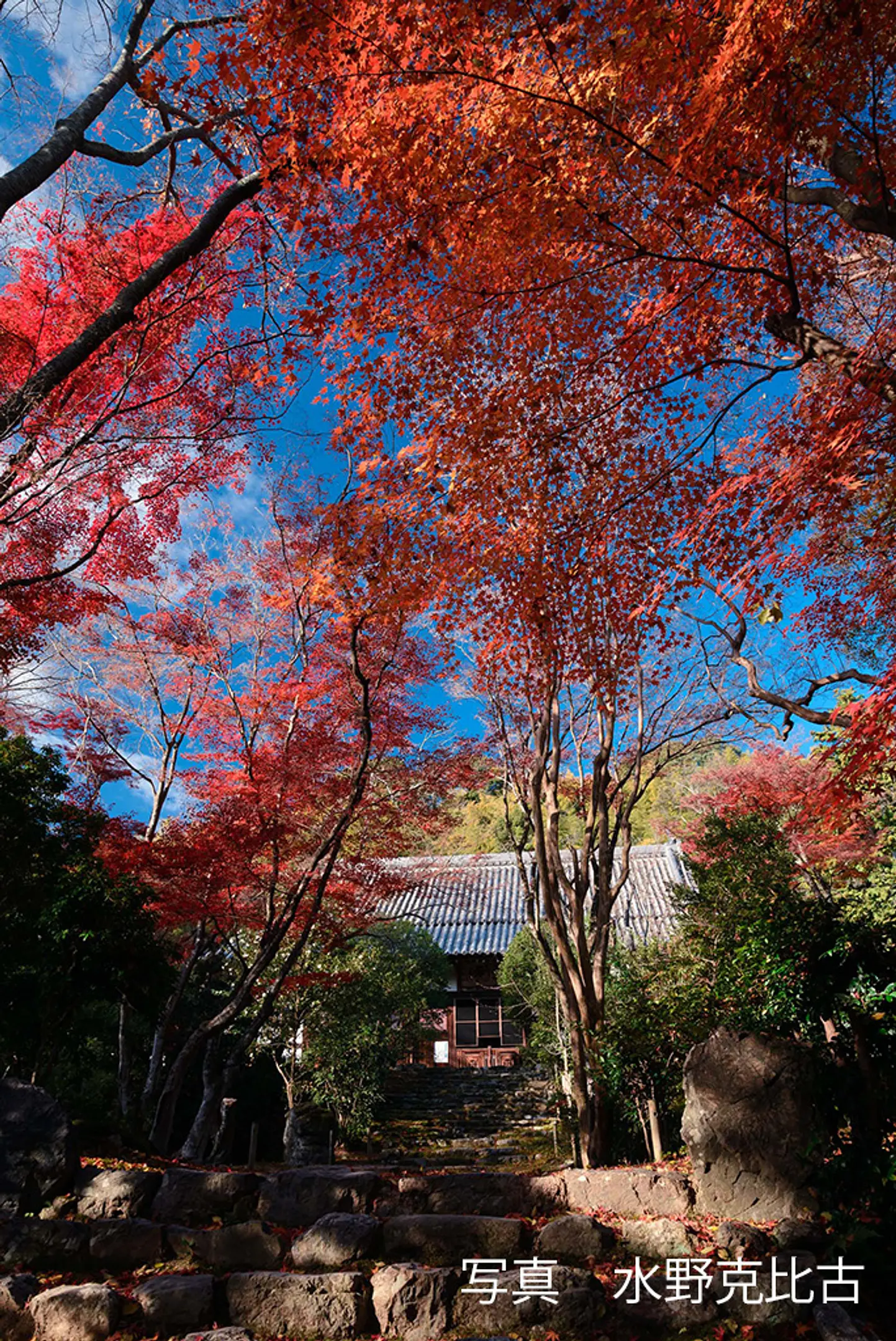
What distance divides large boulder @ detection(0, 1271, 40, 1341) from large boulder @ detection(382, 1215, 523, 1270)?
2.17 metres

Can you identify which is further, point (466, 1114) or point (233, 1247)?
point (466, 1114)

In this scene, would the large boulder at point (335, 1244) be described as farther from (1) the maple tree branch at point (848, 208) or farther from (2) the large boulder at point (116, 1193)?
(1) the maple tree branch at point (848, 208)

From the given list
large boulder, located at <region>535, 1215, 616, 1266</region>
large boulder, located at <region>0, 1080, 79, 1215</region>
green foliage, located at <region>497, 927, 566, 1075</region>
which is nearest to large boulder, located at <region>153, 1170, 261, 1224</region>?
large boulder, located at <region>0, 1080, 79, 1215</region>

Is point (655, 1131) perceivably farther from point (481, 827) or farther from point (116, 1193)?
point (481, 827)

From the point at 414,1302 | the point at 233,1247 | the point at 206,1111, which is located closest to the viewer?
the point at 414,1302

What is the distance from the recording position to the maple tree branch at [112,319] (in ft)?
14.5

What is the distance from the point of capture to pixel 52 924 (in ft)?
22.1

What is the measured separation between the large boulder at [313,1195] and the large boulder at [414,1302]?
129 cm

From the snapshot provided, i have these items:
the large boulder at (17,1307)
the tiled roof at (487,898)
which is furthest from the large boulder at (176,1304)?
the tiled roof at (487,898)

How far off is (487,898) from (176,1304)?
17.3 meters

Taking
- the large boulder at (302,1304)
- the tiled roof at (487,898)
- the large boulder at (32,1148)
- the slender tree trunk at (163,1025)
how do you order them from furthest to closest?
the tiled roof at (487,898) → the slender tree trunk at (163,1025) → the large boulder at (32,1148) → the large boulder at (302,1304)

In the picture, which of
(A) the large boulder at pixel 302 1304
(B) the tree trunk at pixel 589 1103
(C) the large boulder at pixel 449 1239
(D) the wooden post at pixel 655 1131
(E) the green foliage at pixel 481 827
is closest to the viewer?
(A) the large boulder at pixel 302 1304

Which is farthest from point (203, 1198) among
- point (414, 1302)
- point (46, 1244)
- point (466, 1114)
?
point (466, 1114)
